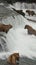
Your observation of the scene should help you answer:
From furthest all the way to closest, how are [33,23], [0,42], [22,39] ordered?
[33,23]
[22,39]
[0,42]

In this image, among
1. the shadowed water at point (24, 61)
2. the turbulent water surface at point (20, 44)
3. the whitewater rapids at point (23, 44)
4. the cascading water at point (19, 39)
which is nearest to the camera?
the shadowed water at point (24, 61)

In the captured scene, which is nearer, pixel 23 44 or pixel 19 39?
pixel 23 44

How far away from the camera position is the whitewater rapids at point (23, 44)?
32.6 ft

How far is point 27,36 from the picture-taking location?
12625 millimetres

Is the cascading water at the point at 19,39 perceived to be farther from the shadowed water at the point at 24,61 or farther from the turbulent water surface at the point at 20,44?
the shadowed water at the point at 24,61

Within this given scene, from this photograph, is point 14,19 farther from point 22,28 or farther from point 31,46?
A: point 31,46

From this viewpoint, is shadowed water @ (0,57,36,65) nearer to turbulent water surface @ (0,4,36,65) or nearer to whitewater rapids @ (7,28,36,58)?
turbulent water surface @ (0,4,36,65)

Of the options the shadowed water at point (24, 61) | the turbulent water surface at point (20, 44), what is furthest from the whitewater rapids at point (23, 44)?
the shadowed water at point (24, 61)

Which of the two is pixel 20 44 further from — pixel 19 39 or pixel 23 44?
pixel 19 39

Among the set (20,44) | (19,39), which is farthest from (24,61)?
(19,39)

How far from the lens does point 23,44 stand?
36.6ft

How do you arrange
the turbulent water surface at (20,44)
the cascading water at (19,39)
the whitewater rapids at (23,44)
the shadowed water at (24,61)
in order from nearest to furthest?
the shadowed water at (24,61) → the turbulent water surface at (20,44) → the whitewater rapids at (23,44) → the cascading water at (19,39)

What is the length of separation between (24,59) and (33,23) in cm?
727

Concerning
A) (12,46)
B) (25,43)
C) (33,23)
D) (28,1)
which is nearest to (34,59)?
(12,46)
